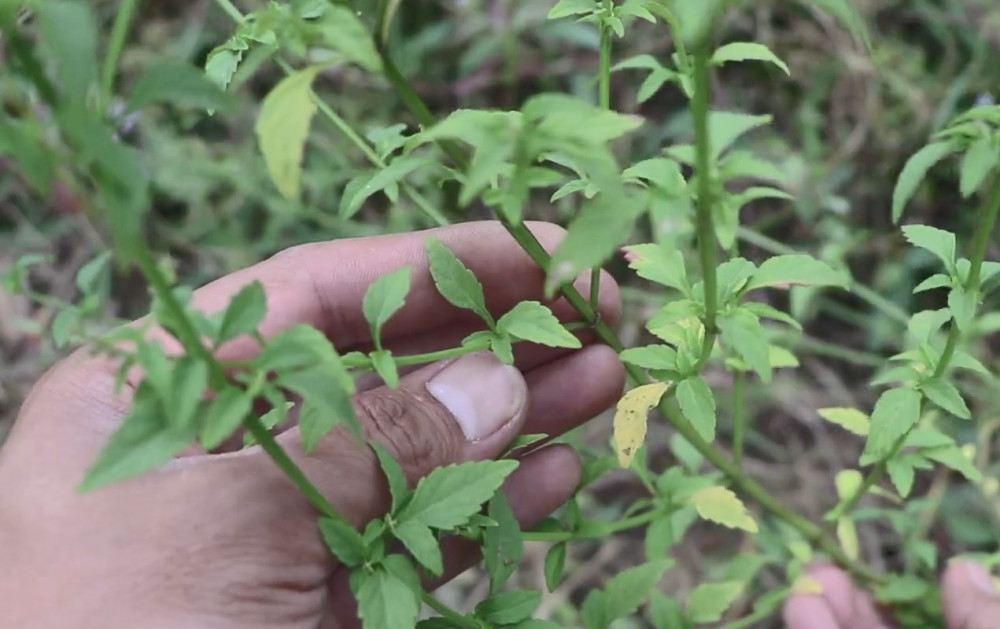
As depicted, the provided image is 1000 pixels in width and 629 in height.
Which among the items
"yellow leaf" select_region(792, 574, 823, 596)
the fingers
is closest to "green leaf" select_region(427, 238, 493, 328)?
"yellow leaf" select_region(792, 574, 823, 596)

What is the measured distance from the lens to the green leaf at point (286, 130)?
0.57m

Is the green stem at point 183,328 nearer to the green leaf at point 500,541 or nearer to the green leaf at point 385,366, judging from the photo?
the green leaf at point 385,366

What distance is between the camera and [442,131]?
61cm

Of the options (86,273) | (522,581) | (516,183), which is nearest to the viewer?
(516,183)

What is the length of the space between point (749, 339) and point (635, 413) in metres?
0.19

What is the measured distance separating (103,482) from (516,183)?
354mm

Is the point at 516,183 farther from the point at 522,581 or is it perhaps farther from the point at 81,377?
the point at 522,581

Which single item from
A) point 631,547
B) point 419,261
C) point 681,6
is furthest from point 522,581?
point 681,6

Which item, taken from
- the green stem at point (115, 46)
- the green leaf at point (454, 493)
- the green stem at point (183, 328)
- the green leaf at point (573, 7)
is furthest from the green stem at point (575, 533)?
the green stem at point (115, 46)

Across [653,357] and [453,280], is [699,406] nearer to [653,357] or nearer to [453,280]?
[653,357]

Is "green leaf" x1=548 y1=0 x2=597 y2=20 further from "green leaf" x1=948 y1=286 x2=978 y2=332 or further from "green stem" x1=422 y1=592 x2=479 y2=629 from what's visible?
"green stem" x1=422 y1=592 x2=479 y2=629

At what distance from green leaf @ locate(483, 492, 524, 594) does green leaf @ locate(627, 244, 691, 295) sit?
30cm

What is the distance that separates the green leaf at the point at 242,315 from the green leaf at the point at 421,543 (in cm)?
28

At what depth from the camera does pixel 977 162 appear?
0.78 metres
